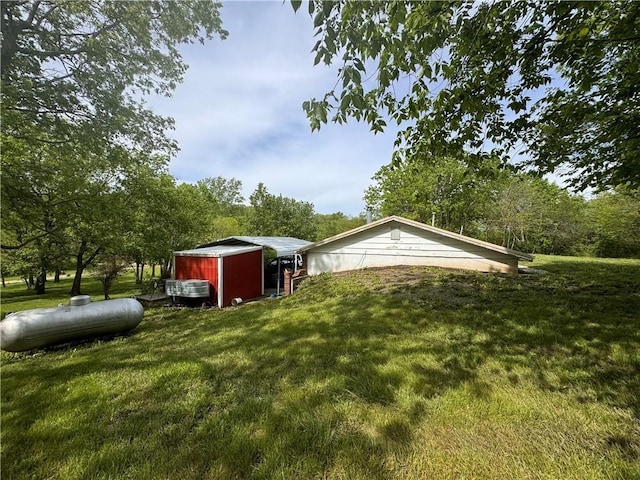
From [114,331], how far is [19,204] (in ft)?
10.5

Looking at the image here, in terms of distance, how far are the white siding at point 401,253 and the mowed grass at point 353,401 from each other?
4.66 m

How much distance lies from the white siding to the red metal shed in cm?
276

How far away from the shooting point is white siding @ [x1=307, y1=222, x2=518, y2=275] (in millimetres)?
10188

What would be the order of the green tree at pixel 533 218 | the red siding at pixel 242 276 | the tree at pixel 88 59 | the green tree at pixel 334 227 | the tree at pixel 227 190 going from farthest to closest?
the tree at pixel 227 190 < the green tree at pixel 334 227 < the green tree at pixel 533 218 < the red siding at pixel 242 276 < the tree at pixel 88 59

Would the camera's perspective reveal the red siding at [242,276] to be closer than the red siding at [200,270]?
No

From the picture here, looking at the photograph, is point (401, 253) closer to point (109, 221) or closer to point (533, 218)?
point (109, 221)

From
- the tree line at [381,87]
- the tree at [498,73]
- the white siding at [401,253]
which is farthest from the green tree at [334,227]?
the tree at [498,73]

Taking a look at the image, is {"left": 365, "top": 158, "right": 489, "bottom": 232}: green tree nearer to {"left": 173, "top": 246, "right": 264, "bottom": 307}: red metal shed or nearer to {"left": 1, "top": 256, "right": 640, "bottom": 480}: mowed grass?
{"left": 173, "top": 246, "right": 264, "bottom": 307}: red metal shed

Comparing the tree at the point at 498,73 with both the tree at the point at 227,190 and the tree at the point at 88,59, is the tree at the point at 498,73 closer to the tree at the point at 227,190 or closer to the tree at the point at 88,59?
the tree at the point at 88,59

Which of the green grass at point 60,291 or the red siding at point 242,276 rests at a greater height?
the red siding at point 242,276

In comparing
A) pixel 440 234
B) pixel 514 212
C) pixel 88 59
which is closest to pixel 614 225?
pixel 514 212

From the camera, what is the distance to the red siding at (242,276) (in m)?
11.0

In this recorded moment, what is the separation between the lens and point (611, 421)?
225 centimetres

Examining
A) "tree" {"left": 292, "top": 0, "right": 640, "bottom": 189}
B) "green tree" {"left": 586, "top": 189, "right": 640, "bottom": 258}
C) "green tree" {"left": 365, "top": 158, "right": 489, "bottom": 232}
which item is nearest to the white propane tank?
"tree" {"left": 292, "top": 0, "right": 640, "bottom": 189}
